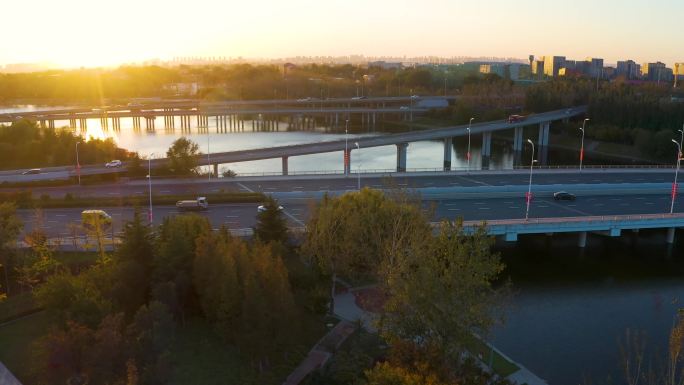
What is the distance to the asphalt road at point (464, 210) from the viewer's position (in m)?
22.5

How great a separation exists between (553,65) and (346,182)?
140m

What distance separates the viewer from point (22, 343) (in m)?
13.6

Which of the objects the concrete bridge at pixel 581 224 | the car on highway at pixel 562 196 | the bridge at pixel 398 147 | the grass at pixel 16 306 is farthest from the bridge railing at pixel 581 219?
the grass at pixel 16 306

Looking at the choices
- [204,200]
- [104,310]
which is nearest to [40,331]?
[104,310]

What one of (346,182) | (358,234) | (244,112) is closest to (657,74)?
(244,112)

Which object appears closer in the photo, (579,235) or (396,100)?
(579,235)

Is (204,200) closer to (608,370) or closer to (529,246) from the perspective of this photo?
(529,246)

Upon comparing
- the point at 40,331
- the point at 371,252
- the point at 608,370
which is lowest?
the point at 608,370

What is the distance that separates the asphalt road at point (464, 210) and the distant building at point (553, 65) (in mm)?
132878

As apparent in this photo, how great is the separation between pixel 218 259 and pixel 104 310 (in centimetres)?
280

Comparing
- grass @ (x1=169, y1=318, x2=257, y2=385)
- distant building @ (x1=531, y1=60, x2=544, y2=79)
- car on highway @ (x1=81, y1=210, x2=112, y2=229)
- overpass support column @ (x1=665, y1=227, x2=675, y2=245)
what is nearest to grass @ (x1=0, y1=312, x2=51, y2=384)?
grass @ (x1=169, y1=318, x2=257, y2=385)

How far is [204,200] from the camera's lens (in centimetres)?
2470

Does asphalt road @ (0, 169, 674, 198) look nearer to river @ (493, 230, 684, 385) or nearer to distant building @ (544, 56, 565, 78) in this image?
river @ (493, 230, 684, 385)

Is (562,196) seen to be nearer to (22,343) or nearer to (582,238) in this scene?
(582,238)
